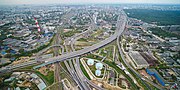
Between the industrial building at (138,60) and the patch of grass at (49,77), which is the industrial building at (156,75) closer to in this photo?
the industrial building at (138,60)

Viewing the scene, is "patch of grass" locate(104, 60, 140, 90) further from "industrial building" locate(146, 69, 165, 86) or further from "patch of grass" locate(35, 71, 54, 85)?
"patch of grass" locate(35, 71, 54, 85)

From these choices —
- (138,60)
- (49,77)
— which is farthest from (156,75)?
(49,77)

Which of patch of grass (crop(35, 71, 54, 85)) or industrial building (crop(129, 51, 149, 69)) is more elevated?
industrial building (crop(129, 51, 149, 69))

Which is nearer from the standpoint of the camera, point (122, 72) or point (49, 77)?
point (49, 77)

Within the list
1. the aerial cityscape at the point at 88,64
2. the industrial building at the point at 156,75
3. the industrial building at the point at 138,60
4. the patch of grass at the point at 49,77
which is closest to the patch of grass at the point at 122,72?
the aerial cityscape at the point at 88,64

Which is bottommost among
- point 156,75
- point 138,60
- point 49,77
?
point 49,77

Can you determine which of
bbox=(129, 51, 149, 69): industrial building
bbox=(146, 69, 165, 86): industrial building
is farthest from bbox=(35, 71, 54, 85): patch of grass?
bbox=(146, 69, 165, 86): industrial building

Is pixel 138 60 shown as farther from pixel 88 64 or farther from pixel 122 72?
pixel 88 64

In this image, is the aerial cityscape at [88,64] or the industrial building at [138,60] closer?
the aerial cityscape at [88,64]
